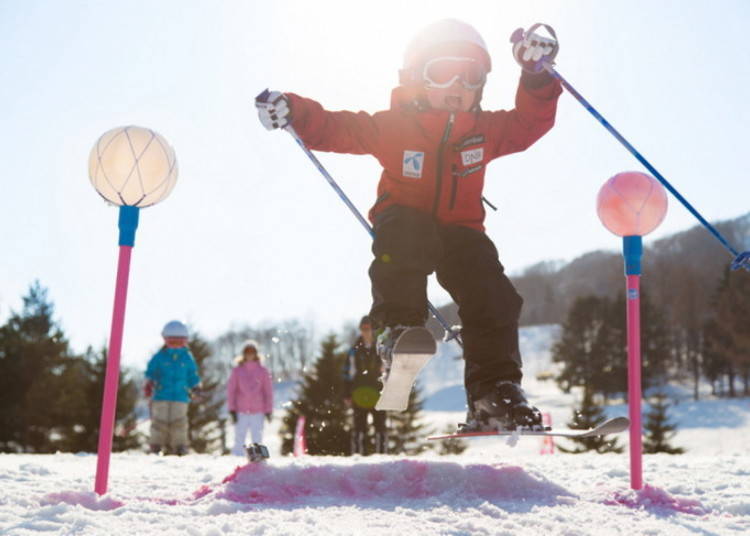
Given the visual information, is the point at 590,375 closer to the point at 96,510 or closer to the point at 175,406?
the point at 175,406

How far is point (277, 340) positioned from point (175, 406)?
4.79 meters

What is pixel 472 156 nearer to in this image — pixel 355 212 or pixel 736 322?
pixel 355 212

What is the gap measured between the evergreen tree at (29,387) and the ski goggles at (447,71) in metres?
28.0

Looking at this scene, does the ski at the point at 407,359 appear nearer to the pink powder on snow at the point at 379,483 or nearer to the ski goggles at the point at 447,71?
the pink powder on snow at the point at 379,483

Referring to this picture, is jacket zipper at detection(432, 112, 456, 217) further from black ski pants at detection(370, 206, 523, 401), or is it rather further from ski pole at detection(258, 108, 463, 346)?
ski pole at detection(258, 108, 463, 346)

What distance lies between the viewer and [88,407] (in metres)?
25.0

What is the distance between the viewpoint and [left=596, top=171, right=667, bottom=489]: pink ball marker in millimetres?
3391

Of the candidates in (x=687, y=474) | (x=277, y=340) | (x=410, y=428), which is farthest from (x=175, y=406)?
(x=410, y=428)

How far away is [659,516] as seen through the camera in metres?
2.59

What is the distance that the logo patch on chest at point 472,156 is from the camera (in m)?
3.37

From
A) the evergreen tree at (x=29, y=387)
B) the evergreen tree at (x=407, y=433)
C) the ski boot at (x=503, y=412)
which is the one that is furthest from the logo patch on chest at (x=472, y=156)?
the evergreen tree at (x=29, y=387)

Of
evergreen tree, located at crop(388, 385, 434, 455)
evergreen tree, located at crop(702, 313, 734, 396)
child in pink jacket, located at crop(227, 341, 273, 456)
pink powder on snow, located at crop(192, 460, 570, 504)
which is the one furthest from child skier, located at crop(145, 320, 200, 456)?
evergreen tree, located at crop(702, 313, 734, 396)

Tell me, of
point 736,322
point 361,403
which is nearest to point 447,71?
point 361,403

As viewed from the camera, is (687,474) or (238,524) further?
(687,474)
